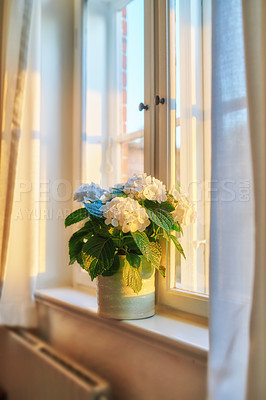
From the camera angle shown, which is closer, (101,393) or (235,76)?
(235,76)

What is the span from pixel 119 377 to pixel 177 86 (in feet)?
3.10

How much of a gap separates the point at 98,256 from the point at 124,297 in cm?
16

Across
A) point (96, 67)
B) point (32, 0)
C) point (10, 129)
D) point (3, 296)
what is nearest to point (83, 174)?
point (10, 129)

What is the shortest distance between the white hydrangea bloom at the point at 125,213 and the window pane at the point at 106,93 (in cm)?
62

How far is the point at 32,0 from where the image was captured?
157 cm

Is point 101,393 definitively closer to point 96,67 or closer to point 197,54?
point 197,54

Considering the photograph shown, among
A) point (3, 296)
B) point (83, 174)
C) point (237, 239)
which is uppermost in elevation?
point (83, 174)

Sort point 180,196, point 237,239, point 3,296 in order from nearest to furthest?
point 237,239 < point 180,196 < point 3,296

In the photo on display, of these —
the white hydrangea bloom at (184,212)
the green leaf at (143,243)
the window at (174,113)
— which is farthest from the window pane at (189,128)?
the green leaf at (143,243)

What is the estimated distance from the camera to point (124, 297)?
107 centimetres

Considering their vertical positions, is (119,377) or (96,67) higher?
(96,67)

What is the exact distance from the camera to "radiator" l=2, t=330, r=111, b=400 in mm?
1110

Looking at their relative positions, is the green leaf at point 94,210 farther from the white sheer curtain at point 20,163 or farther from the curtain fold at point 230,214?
the white sheer curtain at point 20,163

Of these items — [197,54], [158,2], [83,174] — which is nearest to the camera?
[197,54]
